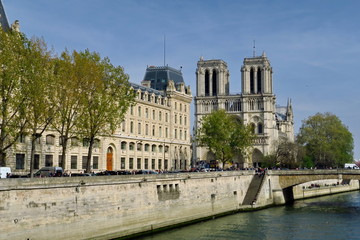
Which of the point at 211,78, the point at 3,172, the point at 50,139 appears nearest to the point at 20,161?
the point at 50,139

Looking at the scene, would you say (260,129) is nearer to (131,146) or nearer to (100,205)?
(131,146)

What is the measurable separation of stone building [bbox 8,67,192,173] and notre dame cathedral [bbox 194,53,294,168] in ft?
177

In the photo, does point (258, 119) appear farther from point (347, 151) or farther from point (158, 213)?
point (158, 213)

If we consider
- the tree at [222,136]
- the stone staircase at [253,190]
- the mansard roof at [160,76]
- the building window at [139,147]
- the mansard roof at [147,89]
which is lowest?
the stone staircase at [253,190]

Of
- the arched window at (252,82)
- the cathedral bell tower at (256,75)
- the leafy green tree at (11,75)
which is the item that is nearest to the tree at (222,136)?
the cathedral bell tower at (256,75)

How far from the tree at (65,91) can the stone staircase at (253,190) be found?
104 feet

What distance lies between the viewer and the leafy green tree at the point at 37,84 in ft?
140

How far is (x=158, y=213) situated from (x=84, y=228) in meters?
11.9

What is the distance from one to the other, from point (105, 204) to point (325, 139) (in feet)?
340

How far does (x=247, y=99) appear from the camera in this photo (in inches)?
6112

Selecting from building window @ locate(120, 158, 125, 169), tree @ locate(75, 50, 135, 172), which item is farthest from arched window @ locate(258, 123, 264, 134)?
tree @ locate(75, 50, 135, 172)

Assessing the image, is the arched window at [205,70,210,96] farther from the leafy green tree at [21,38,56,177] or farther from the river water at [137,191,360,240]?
the leafy green tree at [21,38,56,177]

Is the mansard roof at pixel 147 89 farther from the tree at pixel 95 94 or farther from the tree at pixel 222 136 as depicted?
the tree at pixel 95 94

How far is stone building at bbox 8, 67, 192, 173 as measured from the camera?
65.5 metres
